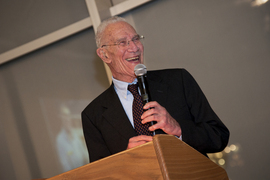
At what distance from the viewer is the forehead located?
2.08 meters

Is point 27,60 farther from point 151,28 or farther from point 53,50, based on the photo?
point 151,28

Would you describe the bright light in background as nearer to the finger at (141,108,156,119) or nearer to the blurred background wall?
the blurred background wall

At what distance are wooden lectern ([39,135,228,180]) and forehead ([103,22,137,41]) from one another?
1221 mm

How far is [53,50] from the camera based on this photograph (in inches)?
148

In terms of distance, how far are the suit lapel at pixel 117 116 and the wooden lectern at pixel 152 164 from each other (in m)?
0.80

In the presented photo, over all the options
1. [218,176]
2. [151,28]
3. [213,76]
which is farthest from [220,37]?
[218,176]

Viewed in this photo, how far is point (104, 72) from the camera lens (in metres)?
3.54

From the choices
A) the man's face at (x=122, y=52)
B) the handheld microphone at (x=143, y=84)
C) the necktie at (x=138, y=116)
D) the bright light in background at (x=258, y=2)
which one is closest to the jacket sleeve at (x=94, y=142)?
the necktie at (x=138, y=116)

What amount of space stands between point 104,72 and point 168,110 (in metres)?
1.80

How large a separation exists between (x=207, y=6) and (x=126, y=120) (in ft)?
6.13

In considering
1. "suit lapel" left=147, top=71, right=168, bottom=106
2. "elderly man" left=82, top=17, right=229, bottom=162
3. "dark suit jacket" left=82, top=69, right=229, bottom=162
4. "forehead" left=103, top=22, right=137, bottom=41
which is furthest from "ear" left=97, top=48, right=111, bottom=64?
"suit lapel" left=147, top=71, right=168, bottom=106

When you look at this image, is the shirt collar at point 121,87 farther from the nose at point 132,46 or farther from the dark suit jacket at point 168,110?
the nose at point 132,46

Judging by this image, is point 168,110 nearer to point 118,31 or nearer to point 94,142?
point 94,142

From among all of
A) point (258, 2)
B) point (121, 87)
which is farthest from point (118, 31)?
A: point (258, 2)
